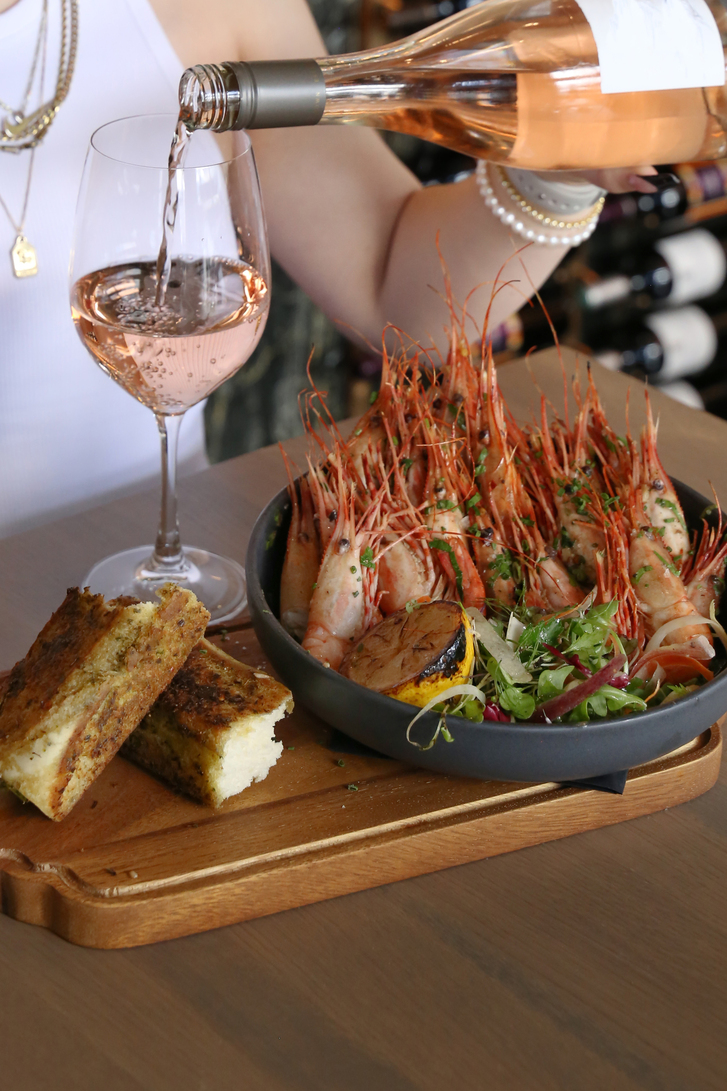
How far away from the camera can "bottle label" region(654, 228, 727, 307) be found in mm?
2459

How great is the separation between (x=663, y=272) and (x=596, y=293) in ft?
0.56

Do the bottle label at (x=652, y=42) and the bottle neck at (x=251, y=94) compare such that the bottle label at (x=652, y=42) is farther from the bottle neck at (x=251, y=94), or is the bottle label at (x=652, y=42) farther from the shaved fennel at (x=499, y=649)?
the shaved fennel at (x=499, y=649)

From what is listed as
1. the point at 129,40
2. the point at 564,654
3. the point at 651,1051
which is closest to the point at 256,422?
the point at 129,40

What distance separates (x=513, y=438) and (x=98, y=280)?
0.42 metres

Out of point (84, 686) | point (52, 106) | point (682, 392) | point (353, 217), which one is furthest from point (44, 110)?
point (682, 392)

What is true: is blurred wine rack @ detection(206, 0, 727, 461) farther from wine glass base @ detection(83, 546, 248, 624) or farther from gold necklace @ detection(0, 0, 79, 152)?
wine glass base @ detection(83, 546, 248, 624)

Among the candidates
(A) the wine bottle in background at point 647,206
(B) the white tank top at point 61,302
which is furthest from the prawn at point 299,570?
(A) the wine bottle in background at point 647,206

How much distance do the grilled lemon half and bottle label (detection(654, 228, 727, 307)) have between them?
6.51 feet

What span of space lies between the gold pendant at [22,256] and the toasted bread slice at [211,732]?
2.23 ft

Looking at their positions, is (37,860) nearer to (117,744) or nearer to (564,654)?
(117,744)

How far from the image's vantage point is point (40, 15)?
117cm

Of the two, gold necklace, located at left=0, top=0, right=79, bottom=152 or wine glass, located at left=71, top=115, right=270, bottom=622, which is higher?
gold necklace, located at left=0, top=0, right=79, bottom=152

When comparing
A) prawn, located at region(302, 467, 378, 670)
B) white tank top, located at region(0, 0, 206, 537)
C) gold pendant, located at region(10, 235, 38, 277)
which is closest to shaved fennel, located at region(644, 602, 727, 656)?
prawn, located at region(302, 467, 378, 670)

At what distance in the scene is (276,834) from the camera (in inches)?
27.0
